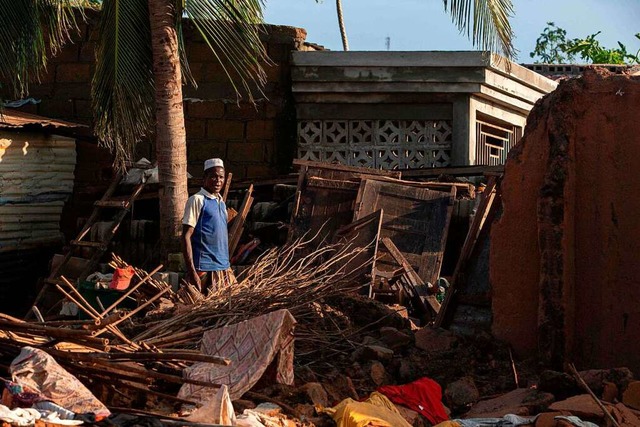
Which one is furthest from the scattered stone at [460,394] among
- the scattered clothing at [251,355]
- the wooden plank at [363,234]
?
the wooden plank at [363,234]

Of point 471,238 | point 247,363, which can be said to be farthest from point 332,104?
point 247,363

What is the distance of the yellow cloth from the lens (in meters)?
6.05

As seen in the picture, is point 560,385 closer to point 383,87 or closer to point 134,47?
point 134,47

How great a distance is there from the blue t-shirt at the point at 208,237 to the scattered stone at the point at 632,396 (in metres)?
3.89

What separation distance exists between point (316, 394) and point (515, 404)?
1.23 m

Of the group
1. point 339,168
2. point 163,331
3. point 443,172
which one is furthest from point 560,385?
point 443,172

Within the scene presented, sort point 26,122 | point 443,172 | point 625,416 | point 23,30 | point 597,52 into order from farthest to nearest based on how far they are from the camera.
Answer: point 597,52 → point 26,122 → point 443,172 → point 23,30 → point 625,416

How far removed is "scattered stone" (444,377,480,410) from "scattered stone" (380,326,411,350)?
0.88 meters

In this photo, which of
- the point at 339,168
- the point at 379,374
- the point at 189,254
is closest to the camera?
the point at 379,374

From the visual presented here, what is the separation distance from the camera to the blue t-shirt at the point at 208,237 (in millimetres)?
9352

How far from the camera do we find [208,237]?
30.8ft

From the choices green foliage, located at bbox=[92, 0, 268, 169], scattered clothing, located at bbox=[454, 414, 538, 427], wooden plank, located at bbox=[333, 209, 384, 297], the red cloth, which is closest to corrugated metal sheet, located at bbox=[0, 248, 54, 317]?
green foliage, located at bbox=[92, 0, 268, 169]

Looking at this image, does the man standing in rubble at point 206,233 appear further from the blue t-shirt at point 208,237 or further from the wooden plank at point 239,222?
the wooden plank at point 239,222

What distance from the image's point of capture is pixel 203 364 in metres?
6.68
